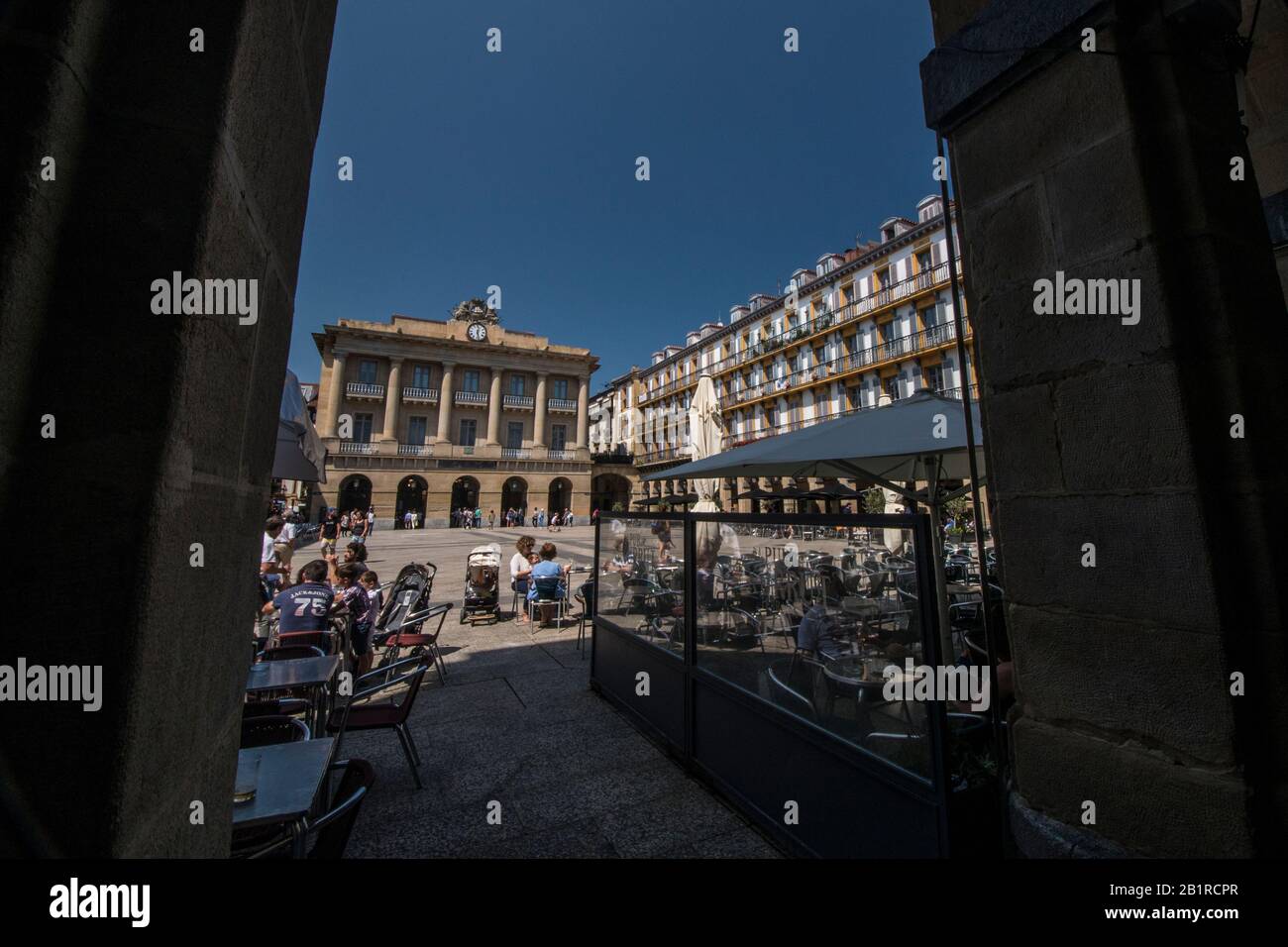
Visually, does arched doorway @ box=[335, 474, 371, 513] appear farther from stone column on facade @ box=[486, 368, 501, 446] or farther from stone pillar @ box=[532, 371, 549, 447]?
stone pillar @ box=[532, 371, 549, 447]

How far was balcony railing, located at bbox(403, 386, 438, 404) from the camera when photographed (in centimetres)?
3575

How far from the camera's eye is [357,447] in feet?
109

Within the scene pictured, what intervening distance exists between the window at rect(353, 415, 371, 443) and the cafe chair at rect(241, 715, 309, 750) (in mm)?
36961

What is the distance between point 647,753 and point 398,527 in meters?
33.9

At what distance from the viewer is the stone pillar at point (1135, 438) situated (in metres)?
1.22

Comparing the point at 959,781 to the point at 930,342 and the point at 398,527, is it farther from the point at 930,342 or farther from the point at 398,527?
the point at 398,527

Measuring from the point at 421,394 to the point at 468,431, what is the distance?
13.6 ft

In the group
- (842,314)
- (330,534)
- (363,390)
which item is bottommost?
(330,534)

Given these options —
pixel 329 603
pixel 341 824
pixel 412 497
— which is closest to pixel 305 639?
pixel 329 603

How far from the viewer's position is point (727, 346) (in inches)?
1464

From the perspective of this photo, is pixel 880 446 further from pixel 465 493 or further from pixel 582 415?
pixel 582 415

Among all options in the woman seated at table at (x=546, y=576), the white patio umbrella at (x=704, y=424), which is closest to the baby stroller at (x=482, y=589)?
the woman seated at table at (x=546, y=576)

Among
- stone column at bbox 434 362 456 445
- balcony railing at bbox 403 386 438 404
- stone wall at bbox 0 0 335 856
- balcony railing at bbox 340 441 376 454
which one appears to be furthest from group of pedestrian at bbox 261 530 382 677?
balcony railing at bbox 403 386 438 404
